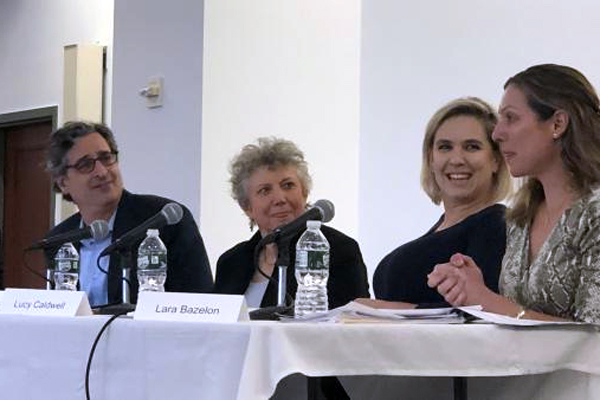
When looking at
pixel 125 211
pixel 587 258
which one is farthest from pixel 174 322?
pixel 125 211

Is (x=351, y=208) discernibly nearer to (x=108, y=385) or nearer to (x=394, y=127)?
(x=394, y=127)

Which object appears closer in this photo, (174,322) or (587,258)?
(174,322)

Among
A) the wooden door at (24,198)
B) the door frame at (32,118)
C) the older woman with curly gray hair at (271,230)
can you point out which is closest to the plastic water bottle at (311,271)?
the older woman with curly gray hair at (271,230)

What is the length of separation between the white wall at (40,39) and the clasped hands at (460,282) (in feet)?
14.8

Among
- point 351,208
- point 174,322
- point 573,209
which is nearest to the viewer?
point 174,322

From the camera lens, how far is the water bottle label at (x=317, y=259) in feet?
7.86

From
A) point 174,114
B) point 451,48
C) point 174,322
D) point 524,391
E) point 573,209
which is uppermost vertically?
point 451,48

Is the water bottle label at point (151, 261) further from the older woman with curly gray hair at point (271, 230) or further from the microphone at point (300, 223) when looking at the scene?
the microphone at point (300, 223)

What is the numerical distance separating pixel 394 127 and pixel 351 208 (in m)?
0.46

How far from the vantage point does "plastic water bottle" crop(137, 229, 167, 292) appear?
106 inches

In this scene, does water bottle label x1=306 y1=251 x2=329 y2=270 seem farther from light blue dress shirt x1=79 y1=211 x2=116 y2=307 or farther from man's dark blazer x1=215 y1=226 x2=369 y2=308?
light blue dress shirt x1=79 y1=211 x2=116 y2=307

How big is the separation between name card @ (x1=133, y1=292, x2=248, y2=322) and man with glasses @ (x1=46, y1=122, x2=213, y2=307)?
1201 mm

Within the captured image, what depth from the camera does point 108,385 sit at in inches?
73.9

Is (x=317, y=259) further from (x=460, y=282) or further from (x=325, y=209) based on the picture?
(x=460, y=282)
